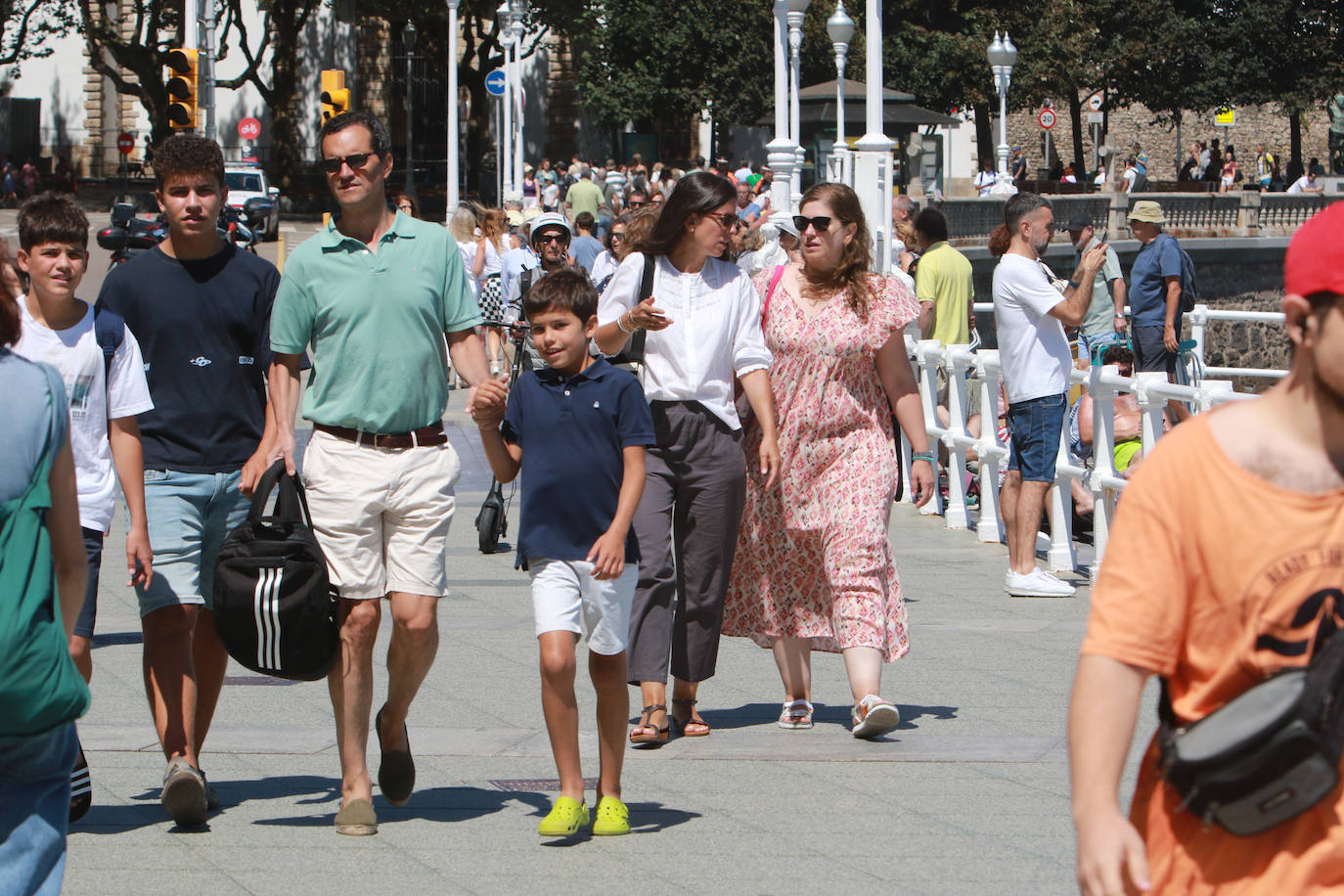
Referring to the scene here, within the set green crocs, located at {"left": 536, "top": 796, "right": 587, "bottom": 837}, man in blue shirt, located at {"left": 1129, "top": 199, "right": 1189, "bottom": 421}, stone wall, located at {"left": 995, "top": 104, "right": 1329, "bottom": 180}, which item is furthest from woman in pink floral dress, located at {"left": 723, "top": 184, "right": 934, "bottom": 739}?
stone wall, located at {"left": 995, "top": 104, "right": 1329, "bottom": 180}

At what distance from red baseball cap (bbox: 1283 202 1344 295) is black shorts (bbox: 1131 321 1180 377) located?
13764 mm

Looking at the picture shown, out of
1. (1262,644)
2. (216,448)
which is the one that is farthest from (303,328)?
(1262,644)

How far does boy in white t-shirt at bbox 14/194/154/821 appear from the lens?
5117mm

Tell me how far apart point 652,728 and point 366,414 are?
173 centimetres

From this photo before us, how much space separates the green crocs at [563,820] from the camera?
521 cm

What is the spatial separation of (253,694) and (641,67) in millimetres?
53534

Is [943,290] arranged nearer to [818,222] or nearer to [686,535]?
[818,222]

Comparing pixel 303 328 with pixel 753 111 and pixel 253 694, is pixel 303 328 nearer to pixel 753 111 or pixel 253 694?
pixel 253 694

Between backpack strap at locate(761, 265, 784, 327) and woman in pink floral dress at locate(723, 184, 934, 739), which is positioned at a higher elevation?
backpack strap at locate(761, 265, 784, 327)

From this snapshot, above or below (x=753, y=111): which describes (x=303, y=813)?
below

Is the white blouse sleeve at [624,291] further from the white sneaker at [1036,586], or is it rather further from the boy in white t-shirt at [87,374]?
the white sneaker at [1036,586]

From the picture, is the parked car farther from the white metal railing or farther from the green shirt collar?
the green shirt collar

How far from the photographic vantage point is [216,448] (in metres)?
5.48

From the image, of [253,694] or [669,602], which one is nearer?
[669,602]
